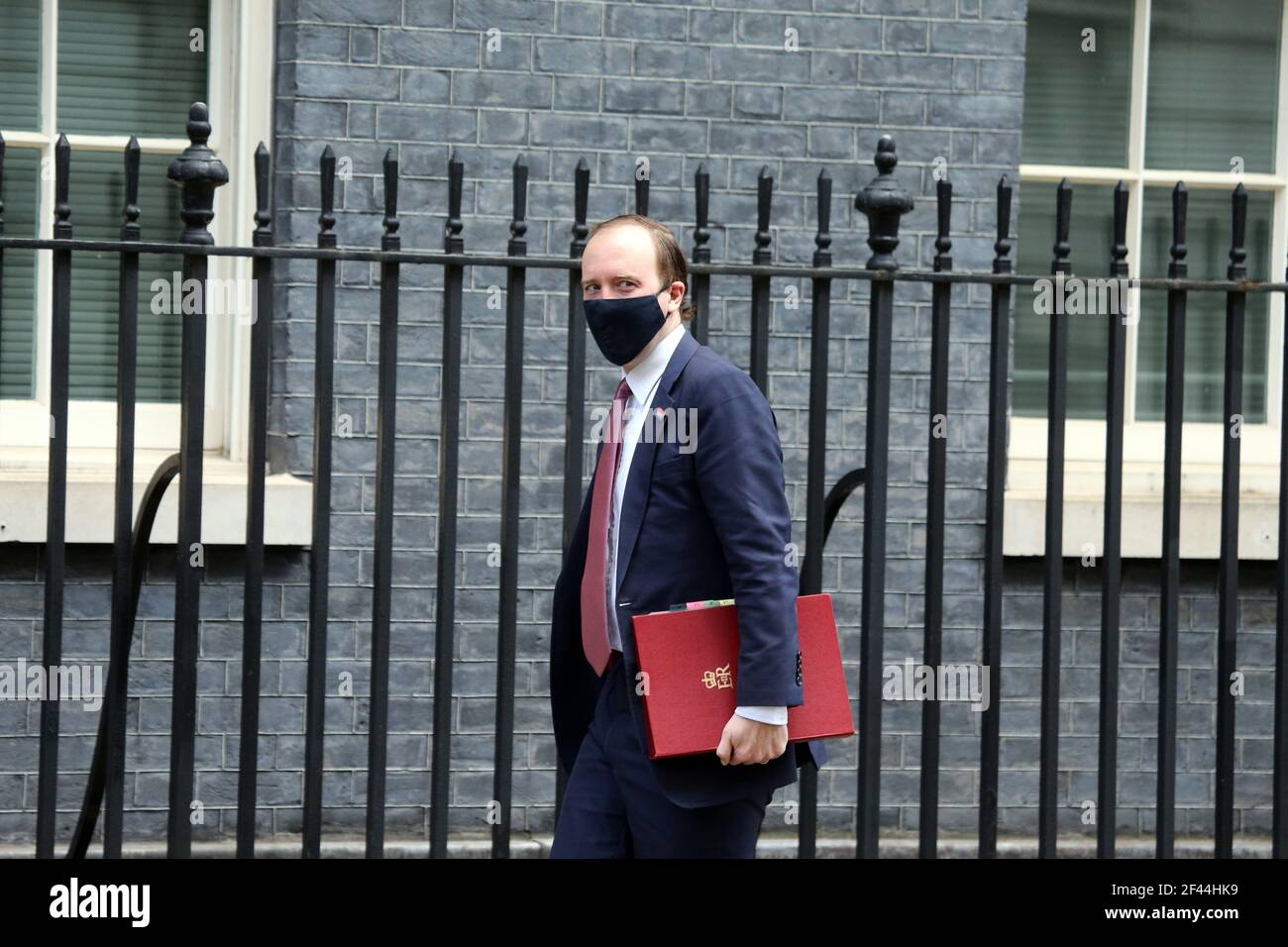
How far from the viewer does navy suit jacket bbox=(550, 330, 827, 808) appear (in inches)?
131

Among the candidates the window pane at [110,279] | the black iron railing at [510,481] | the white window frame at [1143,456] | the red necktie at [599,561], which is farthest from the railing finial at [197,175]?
the white window frame at [1143,456]

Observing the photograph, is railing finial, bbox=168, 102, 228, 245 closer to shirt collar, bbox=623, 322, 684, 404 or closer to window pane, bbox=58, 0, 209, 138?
shirt collar, bbox=623, 322, 684, 404

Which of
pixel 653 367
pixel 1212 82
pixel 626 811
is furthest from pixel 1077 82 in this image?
pixel 626 811

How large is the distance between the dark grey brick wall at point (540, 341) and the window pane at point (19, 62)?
0.87 m

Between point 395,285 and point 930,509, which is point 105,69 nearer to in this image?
point 395,285

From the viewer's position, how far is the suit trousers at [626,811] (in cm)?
344

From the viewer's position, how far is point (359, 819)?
587cm

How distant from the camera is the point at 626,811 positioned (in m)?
3.51

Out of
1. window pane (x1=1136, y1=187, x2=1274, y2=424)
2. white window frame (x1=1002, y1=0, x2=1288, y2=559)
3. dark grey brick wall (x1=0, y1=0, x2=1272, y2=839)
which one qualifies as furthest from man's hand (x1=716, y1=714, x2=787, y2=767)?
window pane (x1=1136, y1=187, x2=1274, y2=424)

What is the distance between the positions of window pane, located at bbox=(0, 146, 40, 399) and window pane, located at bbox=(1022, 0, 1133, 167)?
3.58 meters

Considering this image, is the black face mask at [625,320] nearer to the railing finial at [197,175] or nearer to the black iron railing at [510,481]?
the black iron railing at [510,481]

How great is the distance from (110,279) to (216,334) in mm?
433

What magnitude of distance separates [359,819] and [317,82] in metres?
2.48
